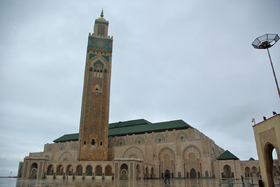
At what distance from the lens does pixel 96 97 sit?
124ft

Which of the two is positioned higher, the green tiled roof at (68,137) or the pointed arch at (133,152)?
the green tiled roof at (68,137)

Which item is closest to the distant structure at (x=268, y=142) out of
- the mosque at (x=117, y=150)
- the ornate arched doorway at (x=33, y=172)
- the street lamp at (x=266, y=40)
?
the street lamp at (x=266, y=40)

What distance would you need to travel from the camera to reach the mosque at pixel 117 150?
3045 cm

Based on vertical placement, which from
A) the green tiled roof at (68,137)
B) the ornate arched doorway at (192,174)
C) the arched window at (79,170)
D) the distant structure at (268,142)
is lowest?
the ornate arched doorway at (192,174)

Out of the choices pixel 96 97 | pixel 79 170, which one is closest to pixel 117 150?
pixel 79 170

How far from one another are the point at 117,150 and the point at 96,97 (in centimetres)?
1096

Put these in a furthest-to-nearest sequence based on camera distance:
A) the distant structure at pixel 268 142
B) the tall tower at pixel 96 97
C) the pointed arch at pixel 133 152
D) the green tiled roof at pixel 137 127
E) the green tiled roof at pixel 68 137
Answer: the green tiled roof at pixel 68 137
the green tiled roof at pixel 137 127
the pointed arch at pixel 133 152
the tall tower at pixel 96 97
the distant structure at pixel 268 142

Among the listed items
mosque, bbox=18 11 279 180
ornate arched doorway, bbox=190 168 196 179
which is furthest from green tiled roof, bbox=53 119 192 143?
ornate arched doorway, bbox=190 168 196 179

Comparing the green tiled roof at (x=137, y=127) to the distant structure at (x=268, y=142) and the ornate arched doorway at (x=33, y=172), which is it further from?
the distant structure at (x=268, y=142)

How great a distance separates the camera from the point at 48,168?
3325 centimetres

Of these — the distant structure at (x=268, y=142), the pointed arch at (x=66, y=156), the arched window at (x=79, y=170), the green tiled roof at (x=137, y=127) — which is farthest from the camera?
the pointed arch at (x=66, y=156)

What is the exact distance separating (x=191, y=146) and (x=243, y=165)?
24.9 feet

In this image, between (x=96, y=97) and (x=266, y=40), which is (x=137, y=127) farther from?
(x=266, y=40)

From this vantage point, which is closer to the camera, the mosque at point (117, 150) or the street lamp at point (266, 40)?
the street lamp at point (266, 40)
